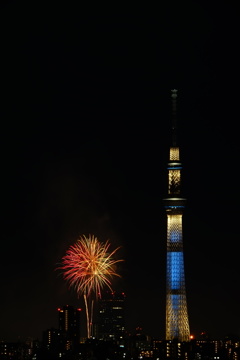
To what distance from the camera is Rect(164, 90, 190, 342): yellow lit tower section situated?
10306 centimetres

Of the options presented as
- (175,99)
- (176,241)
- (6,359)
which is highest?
(175,99)

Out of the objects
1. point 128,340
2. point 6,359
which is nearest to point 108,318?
point 128,340

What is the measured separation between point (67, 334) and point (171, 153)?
12.6m

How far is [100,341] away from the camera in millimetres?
105500

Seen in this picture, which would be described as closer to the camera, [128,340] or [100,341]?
[100,341]

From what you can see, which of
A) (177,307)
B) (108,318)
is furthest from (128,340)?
(177,307)

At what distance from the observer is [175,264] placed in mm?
103250

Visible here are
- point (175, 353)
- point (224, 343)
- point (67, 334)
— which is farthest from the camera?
point (224, 343)

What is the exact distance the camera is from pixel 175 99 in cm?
10356

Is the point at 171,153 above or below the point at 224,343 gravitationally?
above

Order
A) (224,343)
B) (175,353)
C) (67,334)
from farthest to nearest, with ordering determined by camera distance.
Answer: (224,343) → (67,334) → (175,353)

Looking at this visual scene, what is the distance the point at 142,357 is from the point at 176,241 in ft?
22.9

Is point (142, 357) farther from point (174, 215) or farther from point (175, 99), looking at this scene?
point (175, 99)

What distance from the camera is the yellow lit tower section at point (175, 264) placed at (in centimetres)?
10306
